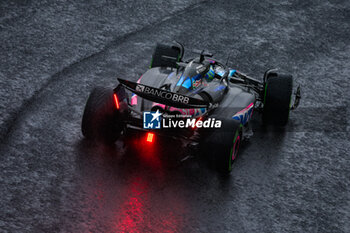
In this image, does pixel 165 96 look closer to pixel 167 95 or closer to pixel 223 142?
pixel 167 95

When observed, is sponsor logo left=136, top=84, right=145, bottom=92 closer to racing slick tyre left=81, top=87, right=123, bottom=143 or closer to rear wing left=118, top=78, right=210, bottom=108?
rear wing left=118, top=78, right=210, bottom=108

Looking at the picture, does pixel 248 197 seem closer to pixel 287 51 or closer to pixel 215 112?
pixel 215 112

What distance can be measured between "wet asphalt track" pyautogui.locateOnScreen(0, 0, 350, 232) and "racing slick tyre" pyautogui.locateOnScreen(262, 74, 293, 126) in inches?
11.8

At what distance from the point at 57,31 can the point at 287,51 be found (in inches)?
219

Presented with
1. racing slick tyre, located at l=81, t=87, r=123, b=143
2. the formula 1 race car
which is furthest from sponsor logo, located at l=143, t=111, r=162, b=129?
racing slick tyre, located at l=81, t=87, r=123, b=143

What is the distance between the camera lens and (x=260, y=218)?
23.5 feet

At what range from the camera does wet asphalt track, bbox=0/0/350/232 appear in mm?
6996

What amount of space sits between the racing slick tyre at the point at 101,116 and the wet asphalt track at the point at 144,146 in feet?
1.20

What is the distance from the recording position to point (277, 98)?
9164mm

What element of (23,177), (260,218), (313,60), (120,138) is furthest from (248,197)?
(313,60)

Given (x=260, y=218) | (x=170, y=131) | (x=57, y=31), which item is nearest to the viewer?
(x=260, y=218)

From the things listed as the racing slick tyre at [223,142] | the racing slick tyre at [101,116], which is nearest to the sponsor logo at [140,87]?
the racing slick tyre at [101,116]

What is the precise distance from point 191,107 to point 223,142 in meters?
0.67

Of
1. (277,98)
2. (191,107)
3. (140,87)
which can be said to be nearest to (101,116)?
(140,87)
